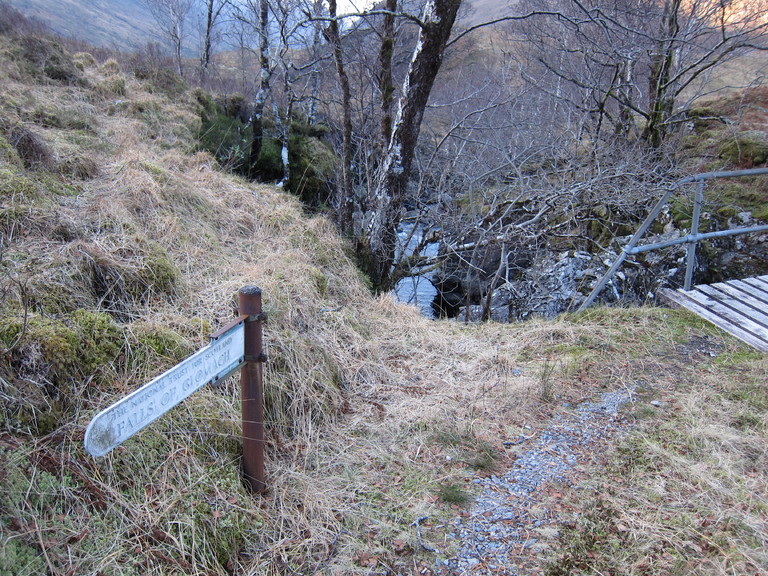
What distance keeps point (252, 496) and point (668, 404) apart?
2.83m

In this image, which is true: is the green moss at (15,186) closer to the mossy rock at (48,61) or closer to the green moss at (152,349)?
the green moss at (152,349)

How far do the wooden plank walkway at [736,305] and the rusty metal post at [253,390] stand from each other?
4084 mm

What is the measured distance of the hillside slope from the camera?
7.28ft

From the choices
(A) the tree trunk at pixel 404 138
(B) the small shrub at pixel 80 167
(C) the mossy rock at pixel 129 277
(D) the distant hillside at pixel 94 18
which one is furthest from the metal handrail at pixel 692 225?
(D) the distant hillside at pixel 94 18

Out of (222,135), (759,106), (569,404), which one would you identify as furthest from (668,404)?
(759,106)

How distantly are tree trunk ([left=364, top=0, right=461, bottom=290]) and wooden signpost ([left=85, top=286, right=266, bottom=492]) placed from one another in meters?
4.21

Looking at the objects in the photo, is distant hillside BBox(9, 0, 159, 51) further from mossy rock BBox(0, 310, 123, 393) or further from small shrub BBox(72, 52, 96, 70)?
mossy rock BBox(0, 310, 123, 393)

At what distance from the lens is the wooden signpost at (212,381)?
168 cm

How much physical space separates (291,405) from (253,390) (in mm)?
864

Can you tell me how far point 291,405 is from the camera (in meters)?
3.29

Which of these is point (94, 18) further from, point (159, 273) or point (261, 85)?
point (159, 273)

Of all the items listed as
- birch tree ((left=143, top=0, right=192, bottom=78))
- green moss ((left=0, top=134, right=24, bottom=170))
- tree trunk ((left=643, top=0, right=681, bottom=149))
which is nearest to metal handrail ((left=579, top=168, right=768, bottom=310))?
tree trunk ((left=643, top=0, right=681, bottom=149))

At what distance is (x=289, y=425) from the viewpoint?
325 centimetres

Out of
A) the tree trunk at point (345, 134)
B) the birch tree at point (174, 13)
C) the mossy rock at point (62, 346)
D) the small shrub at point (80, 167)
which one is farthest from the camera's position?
the birch tree at point (174, 13)
